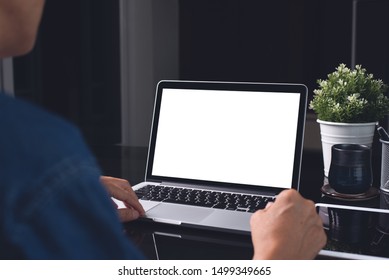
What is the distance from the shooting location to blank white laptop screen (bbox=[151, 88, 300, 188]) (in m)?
1.10

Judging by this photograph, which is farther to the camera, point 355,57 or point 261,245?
point 355,57

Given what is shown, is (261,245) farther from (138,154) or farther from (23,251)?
(138,154)

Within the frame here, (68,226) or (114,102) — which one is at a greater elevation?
(68,226)

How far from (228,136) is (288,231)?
51cm

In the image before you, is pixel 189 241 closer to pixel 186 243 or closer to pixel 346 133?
pixel 186 243

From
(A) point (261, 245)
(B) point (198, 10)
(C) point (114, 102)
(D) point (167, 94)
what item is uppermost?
(B) point (198, 10)

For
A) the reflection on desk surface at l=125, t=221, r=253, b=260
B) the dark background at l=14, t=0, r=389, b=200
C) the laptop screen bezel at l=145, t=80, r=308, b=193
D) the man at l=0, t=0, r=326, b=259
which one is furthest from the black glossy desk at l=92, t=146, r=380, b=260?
the dark background at l=14, t=0, r=389, b=200

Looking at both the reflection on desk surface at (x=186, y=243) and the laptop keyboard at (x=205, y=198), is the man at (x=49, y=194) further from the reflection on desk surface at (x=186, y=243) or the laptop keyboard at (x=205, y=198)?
the laptop keyboard at (x=205, y=198)

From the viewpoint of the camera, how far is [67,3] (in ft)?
12.1

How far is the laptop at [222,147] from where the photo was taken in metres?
1.08

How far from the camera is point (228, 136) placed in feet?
3.77

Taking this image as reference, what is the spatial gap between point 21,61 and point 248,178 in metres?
2.98

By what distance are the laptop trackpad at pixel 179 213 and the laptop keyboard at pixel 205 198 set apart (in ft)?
0.09

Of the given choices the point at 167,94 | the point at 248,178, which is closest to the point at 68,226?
the point at 248,178
